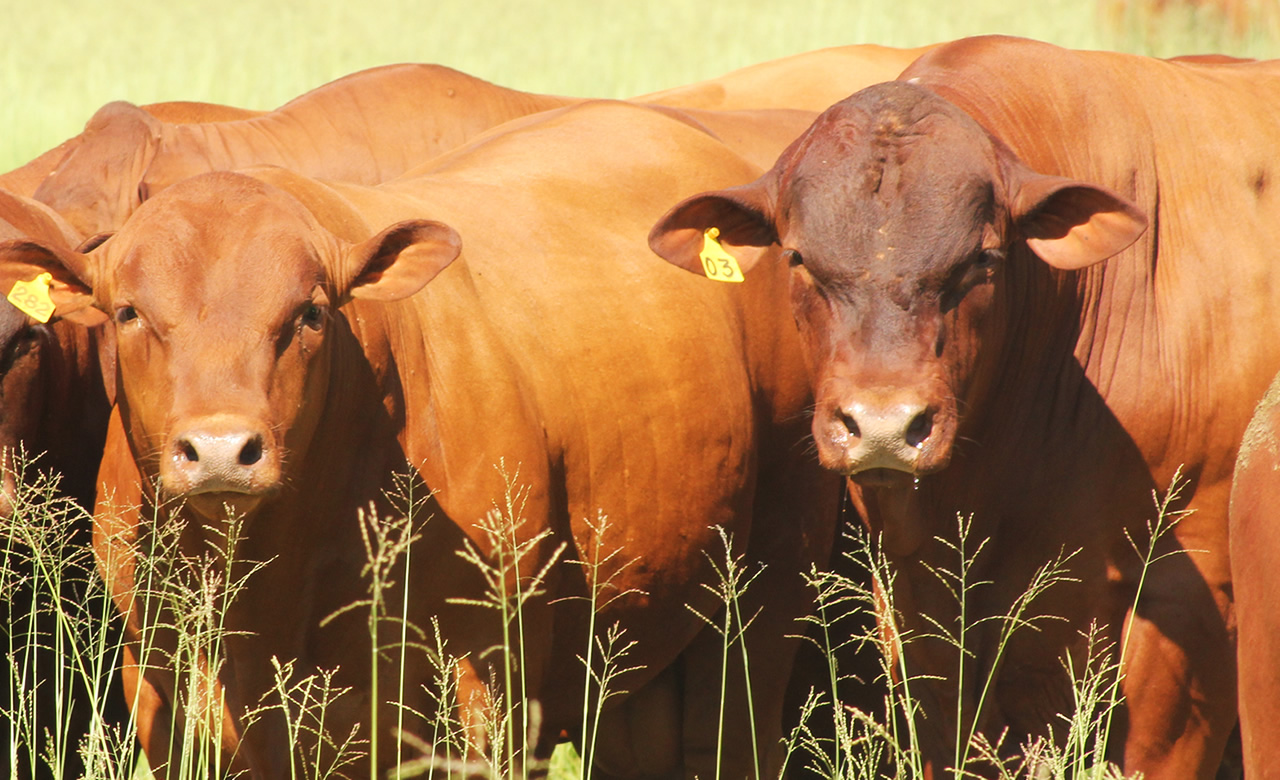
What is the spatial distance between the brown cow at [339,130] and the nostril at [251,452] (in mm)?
3941

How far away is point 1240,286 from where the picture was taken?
4.11 metres

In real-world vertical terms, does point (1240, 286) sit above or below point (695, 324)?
above

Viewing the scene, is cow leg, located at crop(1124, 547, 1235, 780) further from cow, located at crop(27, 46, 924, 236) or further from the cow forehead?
cow, located at crop(27, 46, 924, 236)

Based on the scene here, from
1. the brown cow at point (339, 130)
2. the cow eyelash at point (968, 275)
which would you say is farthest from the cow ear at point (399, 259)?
the brown cow at point (339, 130)

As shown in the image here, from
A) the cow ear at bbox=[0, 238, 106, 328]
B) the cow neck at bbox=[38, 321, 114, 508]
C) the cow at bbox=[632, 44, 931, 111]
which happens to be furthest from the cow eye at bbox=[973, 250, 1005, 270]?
the cow at bbox=[632, 44, 931, 111]

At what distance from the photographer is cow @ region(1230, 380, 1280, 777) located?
2.73m

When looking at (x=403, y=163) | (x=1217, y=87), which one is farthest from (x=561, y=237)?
(x=403, y=163)

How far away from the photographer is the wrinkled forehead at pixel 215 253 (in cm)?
357

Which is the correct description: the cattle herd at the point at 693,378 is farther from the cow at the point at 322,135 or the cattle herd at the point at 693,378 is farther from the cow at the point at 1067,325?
the cow at the point at 322,135

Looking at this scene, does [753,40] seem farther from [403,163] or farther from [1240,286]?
[1240,286]

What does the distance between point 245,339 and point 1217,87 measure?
9.10 feet

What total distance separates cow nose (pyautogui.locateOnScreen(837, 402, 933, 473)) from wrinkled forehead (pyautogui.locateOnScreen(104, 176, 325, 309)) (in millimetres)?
1281

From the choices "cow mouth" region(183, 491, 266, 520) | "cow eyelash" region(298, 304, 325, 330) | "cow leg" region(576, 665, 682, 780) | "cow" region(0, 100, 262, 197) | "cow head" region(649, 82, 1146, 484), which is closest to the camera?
"cow mouth" region(183, 491, 266, 520)

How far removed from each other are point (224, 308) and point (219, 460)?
40 cm
